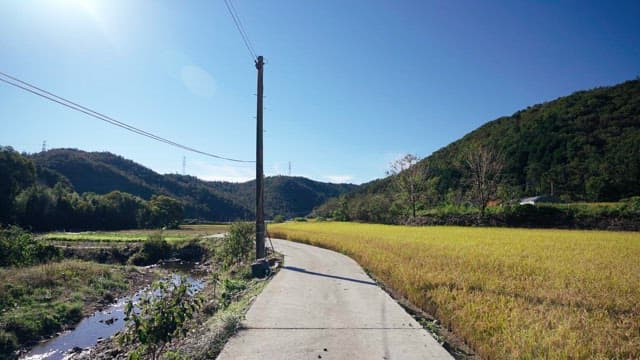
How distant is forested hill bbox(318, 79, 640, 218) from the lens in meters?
44.5

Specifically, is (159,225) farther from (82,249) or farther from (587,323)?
(587,323)

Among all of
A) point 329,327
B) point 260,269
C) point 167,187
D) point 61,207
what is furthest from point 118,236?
point 167,187

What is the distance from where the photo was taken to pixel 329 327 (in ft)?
21.8

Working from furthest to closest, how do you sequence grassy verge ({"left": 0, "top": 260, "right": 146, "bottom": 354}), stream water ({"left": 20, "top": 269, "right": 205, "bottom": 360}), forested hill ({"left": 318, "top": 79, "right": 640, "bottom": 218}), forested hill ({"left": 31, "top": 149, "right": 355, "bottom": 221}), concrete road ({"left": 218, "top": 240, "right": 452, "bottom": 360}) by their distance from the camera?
forested hill ({"left": 31, "top": 149, "right": 355, "bottom": 221}) < forested hill ({"left": 318, "top": 79, "right": 640, "bottom": 218}) < grassy verge ({"left": 0, "top": 260, "right": 146, "bottom": 354}) < stream water ({"left": 20, "top": 269, "right": 205, "bottom": 360}) < concrete road ({"left": 218, "top": 240, "right": 452, "bottom": 360})

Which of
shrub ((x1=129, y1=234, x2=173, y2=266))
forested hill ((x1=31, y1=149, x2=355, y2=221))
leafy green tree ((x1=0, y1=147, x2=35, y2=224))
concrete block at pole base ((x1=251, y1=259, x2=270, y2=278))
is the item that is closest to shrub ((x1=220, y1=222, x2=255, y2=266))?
concrete block at pole base ((x1=251, y1=259, x2=270, y2=278))

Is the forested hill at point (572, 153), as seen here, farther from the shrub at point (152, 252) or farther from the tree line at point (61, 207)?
the tree line at point (61, 207)

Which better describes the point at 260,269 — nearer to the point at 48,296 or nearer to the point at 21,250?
the point at 48,296

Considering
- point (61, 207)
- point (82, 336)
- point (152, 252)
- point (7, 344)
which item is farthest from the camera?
point (61, 207)

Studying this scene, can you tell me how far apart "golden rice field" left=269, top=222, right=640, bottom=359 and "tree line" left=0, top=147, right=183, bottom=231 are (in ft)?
191

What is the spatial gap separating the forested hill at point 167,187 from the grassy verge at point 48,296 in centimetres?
6630

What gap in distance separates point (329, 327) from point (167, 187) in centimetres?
11745

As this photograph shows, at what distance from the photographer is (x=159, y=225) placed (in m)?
71.2

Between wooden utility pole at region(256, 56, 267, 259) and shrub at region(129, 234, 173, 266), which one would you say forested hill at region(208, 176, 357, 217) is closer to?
shrub at region(129, 234, 173, 266)

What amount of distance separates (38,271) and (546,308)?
2218 cm
